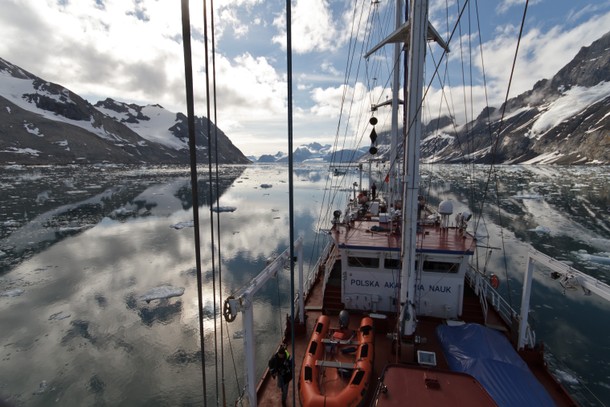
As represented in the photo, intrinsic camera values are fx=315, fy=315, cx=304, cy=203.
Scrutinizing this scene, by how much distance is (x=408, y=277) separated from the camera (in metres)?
8.90

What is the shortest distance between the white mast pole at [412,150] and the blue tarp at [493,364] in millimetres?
1271

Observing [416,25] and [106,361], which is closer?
[416,25]

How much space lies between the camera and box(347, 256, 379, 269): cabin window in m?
11.3

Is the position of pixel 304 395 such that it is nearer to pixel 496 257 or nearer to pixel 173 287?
pixel 173 287

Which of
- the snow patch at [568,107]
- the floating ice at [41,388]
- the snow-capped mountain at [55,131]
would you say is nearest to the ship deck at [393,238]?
the floating ice at [41,388]

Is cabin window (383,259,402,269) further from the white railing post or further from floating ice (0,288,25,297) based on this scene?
floating ice (0,288,25,297)

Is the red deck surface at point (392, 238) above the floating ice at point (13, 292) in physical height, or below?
above

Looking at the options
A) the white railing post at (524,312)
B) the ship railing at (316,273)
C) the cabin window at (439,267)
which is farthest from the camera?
the ship railing at (316,273)

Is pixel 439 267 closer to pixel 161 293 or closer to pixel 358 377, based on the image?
pixel 358 377

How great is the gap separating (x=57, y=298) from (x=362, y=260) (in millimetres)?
17832

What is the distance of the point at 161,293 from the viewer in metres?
18.3

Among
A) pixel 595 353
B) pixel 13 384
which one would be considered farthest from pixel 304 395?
pixel 595 353

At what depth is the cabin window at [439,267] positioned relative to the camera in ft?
35.5

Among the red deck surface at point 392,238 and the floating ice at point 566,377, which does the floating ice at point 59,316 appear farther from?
the floating ice at point 566,377
